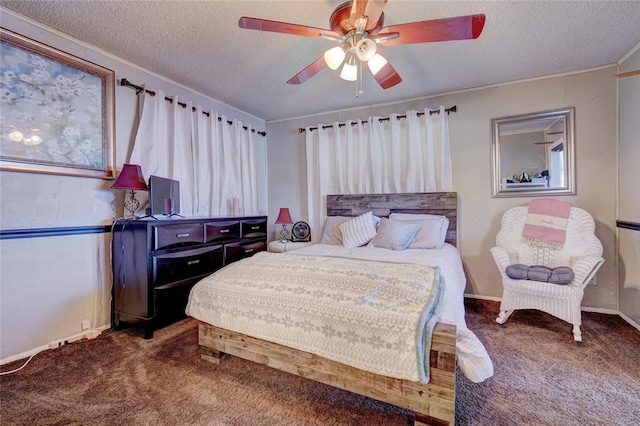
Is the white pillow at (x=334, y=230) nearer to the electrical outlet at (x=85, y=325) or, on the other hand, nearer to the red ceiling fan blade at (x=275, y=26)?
the red ceiling fan blade at (x=275, y=26)

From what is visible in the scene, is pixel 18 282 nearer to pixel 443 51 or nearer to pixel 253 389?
pixel 253 389

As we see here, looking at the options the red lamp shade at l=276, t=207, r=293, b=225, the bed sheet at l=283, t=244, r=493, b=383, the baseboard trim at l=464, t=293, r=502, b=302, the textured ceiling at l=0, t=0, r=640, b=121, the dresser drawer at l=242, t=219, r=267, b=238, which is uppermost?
the textured ceiling at l=0, t=0, r=640, b=121

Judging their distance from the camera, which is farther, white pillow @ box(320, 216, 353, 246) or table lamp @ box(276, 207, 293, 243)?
table lamp @ box(276, 207, 293, 243)

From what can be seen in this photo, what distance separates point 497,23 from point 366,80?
4.05 feet

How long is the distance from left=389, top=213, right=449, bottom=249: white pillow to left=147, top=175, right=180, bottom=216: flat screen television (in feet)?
8.07

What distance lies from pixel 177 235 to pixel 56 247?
865 millimetres

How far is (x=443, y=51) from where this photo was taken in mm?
2398

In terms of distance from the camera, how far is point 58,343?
214 cm

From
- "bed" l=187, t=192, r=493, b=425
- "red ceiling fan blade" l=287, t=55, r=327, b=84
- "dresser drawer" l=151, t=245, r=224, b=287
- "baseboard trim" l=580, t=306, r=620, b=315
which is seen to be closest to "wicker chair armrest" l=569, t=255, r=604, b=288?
"baseboard trim" l=580, t=306, r=620, b=315

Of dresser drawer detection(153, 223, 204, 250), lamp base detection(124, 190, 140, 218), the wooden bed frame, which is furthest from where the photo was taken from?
lamp base detection(124, 190, 140, 218)

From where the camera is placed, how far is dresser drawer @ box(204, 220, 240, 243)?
9.21ft

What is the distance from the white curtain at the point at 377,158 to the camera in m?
3.30

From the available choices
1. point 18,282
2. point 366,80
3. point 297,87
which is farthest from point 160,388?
point 366,80

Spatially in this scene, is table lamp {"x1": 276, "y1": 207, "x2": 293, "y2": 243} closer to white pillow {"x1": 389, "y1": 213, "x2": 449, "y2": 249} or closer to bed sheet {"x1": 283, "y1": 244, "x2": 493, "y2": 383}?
bed sheet {"x1": 283, "y1": 244, "x2": 493, "y2": 383}
